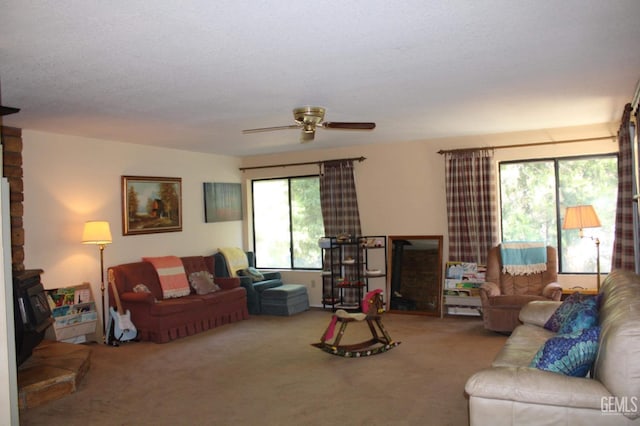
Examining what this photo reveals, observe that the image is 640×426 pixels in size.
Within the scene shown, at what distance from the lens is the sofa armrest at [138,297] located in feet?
19.8

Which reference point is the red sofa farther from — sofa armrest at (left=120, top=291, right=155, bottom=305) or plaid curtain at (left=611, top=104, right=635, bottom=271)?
plaid curtain at (left=611, top=104, right=635, bottom=271)

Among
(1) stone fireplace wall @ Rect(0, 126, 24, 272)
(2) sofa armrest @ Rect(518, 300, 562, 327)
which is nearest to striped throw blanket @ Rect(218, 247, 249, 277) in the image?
(1) stone fireplace wall @ Rect(0, 126, 24, 272)

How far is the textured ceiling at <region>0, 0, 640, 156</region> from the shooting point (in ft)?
8.59

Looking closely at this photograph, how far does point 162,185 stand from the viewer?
710 centimetres

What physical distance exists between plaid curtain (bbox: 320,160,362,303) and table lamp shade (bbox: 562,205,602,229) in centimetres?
303

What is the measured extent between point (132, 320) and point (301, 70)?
406 centimetres

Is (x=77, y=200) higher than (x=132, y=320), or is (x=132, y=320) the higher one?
(x=77, y=200)

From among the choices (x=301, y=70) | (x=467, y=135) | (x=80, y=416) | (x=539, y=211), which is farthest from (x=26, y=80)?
(x=539, y=211)

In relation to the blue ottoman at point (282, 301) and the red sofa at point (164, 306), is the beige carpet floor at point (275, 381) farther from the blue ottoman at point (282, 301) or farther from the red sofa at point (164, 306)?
the blue ottoman at point (282, 301)

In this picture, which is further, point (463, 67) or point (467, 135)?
point (467, 135)

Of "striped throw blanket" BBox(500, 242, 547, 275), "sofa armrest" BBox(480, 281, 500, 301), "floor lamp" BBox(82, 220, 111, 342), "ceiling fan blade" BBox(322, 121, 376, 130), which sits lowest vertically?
"sofa armrest" BBox(480, 281, 500, 301)

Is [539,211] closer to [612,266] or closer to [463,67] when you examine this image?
[612,266]

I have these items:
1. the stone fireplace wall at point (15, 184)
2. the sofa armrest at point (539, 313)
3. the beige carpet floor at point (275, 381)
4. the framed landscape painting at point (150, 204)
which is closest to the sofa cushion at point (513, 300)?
the beige carpet floor at point (275, 381)

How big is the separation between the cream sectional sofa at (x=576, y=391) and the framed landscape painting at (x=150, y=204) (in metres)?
5.18
